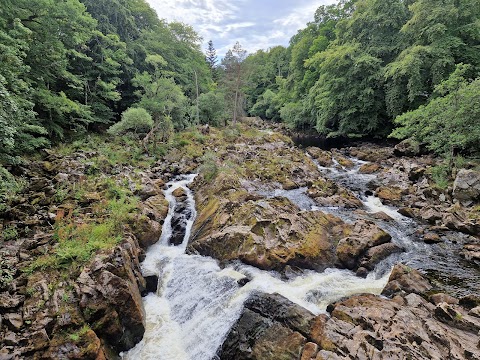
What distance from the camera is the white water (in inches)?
249

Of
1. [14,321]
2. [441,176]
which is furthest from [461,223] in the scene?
[14,321]

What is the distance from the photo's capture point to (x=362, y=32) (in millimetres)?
26734

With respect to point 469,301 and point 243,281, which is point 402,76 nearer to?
point 469,301

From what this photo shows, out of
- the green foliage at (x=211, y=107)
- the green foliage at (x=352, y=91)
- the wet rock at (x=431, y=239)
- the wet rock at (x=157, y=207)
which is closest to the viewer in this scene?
the wet rock at (x=431, y=239)

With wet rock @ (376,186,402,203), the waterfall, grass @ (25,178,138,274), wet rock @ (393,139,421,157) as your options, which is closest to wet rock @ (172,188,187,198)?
grass @ (25,178,138,274)

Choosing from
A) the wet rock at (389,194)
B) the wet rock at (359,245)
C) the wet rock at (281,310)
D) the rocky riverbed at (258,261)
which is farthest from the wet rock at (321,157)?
the wet rock at (281,310)

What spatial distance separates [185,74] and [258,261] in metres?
29.9

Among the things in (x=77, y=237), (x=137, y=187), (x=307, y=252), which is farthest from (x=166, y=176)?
(x=307, y=252)

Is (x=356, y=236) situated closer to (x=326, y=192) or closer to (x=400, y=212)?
(x=400, y=212)

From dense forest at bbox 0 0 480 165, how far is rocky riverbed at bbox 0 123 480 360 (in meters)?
2.81

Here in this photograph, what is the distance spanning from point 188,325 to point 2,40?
11.3 m

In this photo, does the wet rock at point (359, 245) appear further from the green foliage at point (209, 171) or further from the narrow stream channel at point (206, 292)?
the green foliage at point (209, 171)

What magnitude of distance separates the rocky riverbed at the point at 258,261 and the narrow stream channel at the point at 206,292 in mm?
83

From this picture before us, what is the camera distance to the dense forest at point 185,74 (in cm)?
1241
